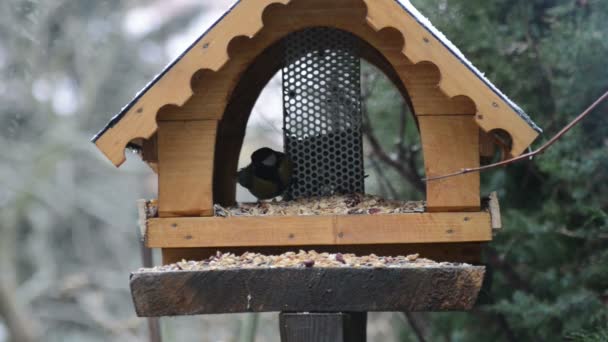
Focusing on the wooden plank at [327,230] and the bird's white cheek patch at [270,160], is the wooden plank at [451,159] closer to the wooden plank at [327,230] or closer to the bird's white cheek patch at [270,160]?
the wooden plank at [327,230]

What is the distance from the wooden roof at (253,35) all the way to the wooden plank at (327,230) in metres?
0.26

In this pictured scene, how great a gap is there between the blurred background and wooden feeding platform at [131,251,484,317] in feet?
3.15

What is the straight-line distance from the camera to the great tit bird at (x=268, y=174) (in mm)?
2982

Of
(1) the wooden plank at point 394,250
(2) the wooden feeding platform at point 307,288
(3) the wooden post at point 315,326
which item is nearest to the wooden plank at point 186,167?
(1) the wooden plank at point 394,250

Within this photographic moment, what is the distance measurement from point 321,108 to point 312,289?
0.99 meters

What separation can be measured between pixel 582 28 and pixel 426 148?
1312mm

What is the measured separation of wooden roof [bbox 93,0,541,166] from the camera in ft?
7.69

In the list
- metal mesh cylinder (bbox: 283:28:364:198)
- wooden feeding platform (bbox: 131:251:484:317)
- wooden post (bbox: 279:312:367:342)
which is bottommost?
wooden post (bbox: 279:312:367:342)

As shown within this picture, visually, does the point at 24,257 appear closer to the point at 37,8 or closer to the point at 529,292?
the point at 37,8

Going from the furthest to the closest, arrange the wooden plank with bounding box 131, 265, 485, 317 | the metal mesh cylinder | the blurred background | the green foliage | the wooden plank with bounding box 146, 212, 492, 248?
the blurred background, the green foliage, the metal mesh cylinder, the wooden plank with bounding box 146, 212, 492, 248, the wooden plank with bounding box 131, 265, 485, 317

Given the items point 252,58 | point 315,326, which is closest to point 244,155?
point 252,58

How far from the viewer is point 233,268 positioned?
2.19 m

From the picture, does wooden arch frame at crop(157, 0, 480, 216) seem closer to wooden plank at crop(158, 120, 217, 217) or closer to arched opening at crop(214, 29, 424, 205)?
wooden plank at crop(158, 120, 217, 217)

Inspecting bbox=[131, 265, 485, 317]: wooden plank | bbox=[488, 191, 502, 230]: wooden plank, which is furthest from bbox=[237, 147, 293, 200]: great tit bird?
bbox=[131, 265, 485, 317]: wooden plank
